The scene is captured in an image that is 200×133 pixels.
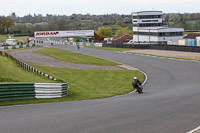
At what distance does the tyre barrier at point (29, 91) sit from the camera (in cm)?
1619

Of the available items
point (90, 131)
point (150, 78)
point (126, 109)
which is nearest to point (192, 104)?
point (126, 109)

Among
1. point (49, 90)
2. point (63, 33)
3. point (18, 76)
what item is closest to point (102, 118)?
point (49, 90)

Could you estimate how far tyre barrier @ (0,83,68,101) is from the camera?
16188 millimetres

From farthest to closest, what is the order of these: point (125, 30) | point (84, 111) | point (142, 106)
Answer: point (125, 30) → point (142, 106) → point (84, 111)

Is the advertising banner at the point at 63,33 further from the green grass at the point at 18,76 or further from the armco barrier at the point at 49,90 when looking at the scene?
the armco barrier at the point at 49,90

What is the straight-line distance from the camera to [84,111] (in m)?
13.6

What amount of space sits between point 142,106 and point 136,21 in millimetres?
104552

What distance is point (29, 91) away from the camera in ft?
56.3

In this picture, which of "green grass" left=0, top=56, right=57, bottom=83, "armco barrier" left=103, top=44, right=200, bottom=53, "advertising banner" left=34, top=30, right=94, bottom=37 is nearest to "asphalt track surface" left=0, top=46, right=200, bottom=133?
"green grass" left=0, top=56, right=57, bottom=83

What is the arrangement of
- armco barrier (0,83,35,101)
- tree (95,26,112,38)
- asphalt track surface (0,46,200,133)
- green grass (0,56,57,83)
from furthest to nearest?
1. tree (95,26,112,38)
2. green grass (0,56,57,83)
3. armco barrier (0,83,35,101)
4. asphalt track surface (0,46,200,133)

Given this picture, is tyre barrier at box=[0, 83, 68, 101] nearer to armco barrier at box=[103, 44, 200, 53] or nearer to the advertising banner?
armco barrier at box=[103, 44, 200, 53]

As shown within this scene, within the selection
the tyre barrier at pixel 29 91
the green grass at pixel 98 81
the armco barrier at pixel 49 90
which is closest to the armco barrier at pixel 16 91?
the tyre barrier at pixel 29 91

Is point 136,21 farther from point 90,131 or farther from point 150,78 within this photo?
point 90,131

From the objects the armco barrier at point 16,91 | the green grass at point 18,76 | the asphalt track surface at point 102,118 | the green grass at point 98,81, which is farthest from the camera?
the green grass at point 98,81
